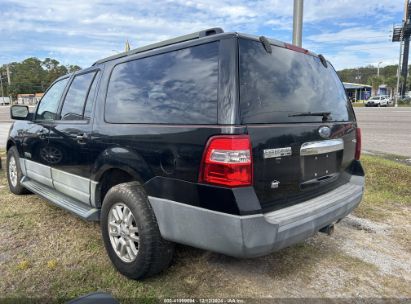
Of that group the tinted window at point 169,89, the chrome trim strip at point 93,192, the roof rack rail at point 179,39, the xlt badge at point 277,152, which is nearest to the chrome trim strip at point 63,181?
the chrome trim strip at point 93,192

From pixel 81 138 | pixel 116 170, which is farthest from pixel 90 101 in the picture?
pixel 116 170

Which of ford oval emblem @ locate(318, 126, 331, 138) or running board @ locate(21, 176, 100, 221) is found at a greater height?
ford oval emblem @ locate(318, 126, 331, 138)

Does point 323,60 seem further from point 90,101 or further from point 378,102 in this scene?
point 378,102

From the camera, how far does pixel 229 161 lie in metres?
2.25

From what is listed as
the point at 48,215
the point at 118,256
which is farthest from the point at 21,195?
the point at 118,256

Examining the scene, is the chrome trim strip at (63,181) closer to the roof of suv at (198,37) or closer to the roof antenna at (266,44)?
the roof of suv at (198,37)

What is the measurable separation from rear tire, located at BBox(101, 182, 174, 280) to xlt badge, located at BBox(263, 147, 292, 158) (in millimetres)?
1026

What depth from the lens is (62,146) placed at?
385 cm

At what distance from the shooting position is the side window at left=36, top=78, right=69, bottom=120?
4.32 metres

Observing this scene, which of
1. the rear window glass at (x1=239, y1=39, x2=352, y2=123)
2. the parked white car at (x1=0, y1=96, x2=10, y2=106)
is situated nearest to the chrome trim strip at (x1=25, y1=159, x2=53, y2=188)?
the rear window glass at (x1=239, y1=39, x2=352, y2=123)

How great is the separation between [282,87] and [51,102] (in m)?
3.21

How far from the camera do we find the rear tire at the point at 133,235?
2.70 meters

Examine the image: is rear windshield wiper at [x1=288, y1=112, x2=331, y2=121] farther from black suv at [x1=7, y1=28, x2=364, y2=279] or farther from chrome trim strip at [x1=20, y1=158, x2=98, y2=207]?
chrome trim strip at [x1=20, y1=158, x2=98, y2=207]

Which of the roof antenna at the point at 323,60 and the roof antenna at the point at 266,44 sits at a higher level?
the roof antenna at the point at 266,44
